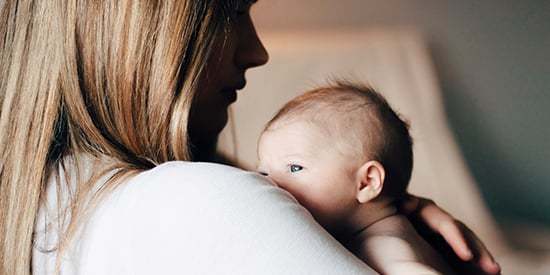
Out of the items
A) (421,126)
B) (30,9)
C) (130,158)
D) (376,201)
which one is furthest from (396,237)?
(421,126)

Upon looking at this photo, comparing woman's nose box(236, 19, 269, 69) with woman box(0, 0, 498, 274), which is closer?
woman box(0, 0, 498, 274)

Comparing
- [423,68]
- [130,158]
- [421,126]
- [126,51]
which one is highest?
[126,51]

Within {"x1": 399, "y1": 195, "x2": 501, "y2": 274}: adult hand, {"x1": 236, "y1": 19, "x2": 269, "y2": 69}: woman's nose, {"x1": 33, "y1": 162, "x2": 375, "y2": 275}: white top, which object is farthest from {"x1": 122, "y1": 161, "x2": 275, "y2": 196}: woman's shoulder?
{"x1": 236, "y1": 19, "x2": 269, "y2": 69}: woman's nose

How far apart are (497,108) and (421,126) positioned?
0.32 meters

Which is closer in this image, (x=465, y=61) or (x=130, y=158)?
(x=130, y=158)

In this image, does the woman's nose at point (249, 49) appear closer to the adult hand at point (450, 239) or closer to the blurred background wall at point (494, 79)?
the adult hand at point (450, 239)

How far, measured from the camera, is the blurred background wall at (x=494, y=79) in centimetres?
283

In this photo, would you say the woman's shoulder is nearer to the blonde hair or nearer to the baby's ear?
the blonde hair

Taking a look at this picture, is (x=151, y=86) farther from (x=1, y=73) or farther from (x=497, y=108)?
(x=497, y=108)

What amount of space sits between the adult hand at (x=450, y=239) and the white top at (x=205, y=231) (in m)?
0.40

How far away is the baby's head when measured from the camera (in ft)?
3.24

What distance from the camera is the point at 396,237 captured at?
0.92 metres

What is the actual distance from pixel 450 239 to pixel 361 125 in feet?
0.72

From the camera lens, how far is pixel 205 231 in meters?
0.68
